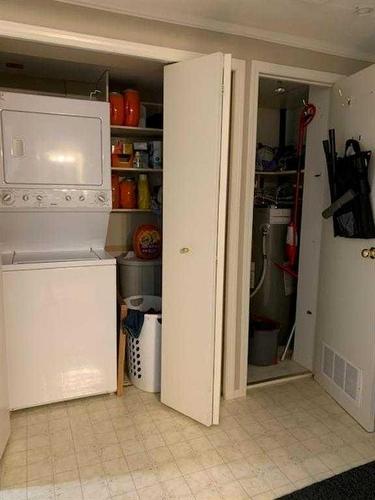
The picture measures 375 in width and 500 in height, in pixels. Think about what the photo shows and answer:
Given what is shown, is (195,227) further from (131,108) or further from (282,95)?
(282,95)

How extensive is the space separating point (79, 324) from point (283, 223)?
180cm

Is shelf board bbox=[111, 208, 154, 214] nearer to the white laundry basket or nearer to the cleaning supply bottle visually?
the cleaning supply bottle

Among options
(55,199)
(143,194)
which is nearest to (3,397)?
(55,199)

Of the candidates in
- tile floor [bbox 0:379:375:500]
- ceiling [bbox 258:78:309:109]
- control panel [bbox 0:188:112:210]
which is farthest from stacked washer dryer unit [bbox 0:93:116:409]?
ceiling [bbox 258:78:309:109]

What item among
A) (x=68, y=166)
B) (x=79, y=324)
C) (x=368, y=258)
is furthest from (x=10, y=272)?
(x=368, y=258)

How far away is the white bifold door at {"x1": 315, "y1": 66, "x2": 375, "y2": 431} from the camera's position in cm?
210

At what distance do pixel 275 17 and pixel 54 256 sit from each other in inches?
73.9

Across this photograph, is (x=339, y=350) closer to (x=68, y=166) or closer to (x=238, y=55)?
(x=238, y=55)

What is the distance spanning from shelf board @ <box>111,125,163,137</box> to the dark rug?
91.1 inches

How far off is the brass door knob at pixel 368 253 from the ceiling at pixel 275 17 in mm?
1220

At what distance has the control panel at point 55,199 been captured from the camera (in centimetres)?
220

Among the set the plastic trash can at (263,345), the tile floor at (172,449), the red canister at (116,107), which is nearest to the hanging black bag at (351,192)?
the plastic trash can at (263,345)

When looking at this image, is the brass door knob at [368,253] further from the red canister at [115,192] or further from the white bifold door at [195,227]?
the red canister at [115,192]

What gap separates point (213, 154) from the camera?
6.21 ft
